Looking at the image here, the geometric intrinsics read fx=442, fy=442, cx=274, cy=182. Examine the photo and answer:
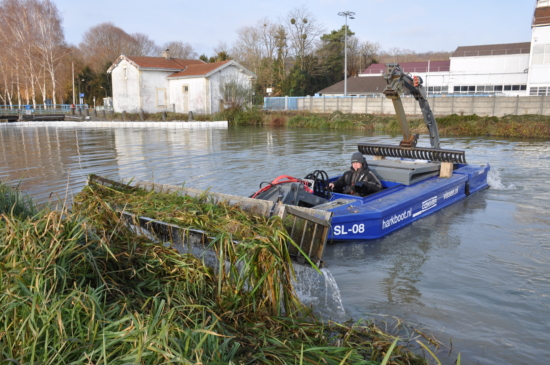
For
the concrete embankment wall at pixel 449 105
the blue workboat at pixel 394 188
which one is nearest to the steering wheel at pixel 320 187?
the blue workboat at pixel 394 188

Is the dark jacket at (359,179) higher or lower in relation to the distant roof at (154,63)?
lower

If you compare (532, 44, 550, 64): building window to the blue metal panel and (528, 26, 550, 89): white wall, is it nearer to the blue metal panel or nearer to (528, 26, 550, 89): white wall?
(528, 26, 550, 89): white wall

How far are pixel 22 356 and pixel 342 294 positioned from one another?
3.61 m

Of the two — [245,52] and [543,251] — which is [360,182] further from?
[245,52]

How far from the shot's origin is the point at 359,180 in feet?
28.0

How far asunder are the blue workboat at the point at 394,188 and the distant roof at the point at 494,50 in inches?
1621

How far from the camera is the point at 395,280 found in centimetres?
585

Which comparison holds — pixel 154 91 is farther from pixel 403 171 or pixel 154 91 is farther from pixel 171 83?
pixel 403 171

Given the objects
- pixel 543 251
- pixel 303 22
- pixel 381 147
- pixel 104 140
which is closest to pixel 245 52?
pixel 303 22

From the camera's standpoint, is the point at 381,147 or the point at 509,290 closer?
the point at 509,290

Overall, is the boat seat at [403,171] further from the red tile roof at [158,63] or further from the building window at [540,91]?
the red tile roof at [158,63]

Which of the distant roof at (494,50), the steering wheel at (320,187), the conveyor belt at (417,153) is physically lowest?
the steering wheel at (320,187)

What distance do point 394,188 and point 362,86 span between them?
43969mm

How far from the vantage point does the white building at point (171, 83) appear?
40.3 metres
